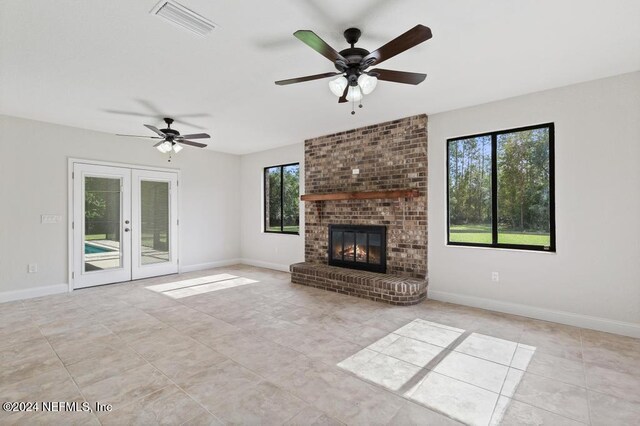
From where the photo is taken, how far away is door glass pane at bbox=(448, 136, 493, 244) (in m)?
4.28

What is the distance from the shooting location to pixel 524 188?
3.98m

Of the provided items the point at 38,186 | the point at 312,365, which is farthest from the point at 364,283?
the point at 38,186

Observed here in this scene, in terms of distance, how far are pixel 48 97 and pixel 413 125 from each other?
16.2ft

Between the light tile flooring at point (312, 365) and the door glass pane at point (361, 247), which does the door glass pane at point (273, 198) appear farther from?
the light tile flooring at point (312, 365)

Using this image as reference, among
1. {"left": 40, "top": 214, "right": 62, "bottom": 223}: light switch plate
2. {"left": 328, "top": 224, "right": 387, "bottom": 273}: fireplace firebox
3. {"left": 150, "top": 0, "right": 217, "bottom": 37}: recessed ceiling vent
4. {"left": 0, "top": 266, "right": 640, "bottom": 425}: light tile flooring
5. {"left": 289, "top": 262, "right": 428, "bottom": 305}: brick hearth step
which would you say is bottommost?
{"left": 0, "top": 266, "right": 640, "bottom": 425}: light tile flooring

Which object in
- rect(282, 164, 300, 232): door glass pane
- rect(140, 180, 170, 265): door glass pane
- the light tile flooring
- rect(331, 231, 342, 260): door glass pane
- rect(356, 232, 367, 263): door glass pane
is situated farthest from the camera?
rect(282, 164, 300, 232): door glass pane

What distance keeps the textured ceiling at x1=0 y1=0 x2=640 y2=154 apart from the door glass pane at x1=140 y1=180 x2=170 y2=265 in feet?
6.30

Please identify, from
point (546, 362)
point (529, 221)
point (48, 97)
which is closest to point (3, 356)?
point (48, 97)

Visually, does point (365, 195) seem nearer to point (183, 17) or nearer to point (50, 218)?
point (183, 17)

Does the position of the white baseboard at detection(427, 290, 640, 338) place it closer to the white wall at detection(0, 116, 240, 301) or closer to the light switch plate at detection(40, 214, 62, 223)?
the white wall at detection(0, 116, 240, 301)

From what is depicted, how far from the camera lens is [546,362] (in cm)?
269

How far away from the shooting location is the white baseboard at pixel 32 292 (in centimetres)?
457

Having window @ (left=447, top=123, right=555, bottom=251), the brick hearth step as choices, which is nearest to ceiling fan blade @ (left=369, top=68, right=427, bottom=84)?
window @ (left=447, top=123, right=555, bottom=251)

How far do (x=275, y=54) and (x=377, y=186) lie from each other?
288 cm
